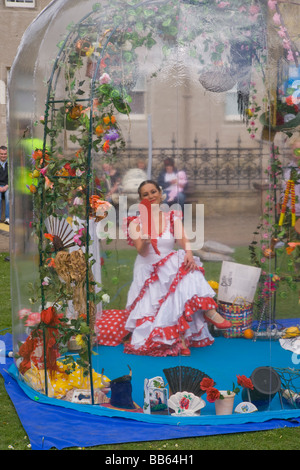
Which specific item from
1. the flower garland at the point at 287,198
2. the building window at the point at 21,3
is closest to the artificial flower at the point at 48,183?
the flower garland at the point at 287,198

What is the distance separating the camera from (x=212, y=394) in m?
4.50

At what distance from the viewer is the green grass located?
4.22 metres

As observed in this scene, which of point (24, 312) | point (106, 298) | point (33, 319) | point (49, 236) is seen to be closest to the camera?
point (106, 298)

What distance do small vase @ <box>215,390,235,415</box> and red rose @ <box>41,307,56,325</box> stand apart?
1.28 meters

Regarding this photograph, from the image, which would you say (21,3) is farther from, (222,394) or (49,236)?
(222,394)

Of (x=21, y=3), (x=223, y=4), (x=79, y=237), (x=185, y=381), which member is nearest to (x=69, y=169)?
(x=79, y=237)

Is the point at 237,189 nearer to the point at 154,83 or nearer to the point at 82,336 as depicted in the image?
the point at 154,83

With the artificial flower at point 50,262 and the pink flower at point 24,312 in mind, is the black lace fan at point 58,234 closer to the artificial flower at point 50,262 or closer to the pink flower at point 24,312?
the artificial flower at point 50,262

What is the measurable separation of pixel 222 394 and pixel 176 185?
1.38 m

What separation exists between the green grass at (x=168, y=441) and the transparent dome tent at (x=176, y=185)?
0.02 m

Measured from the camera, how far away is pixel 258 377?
15.2ft

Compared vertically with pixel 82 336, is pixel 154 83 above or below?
above

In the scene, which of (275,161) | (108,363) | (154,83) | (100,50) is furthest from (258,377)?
(100,50)
